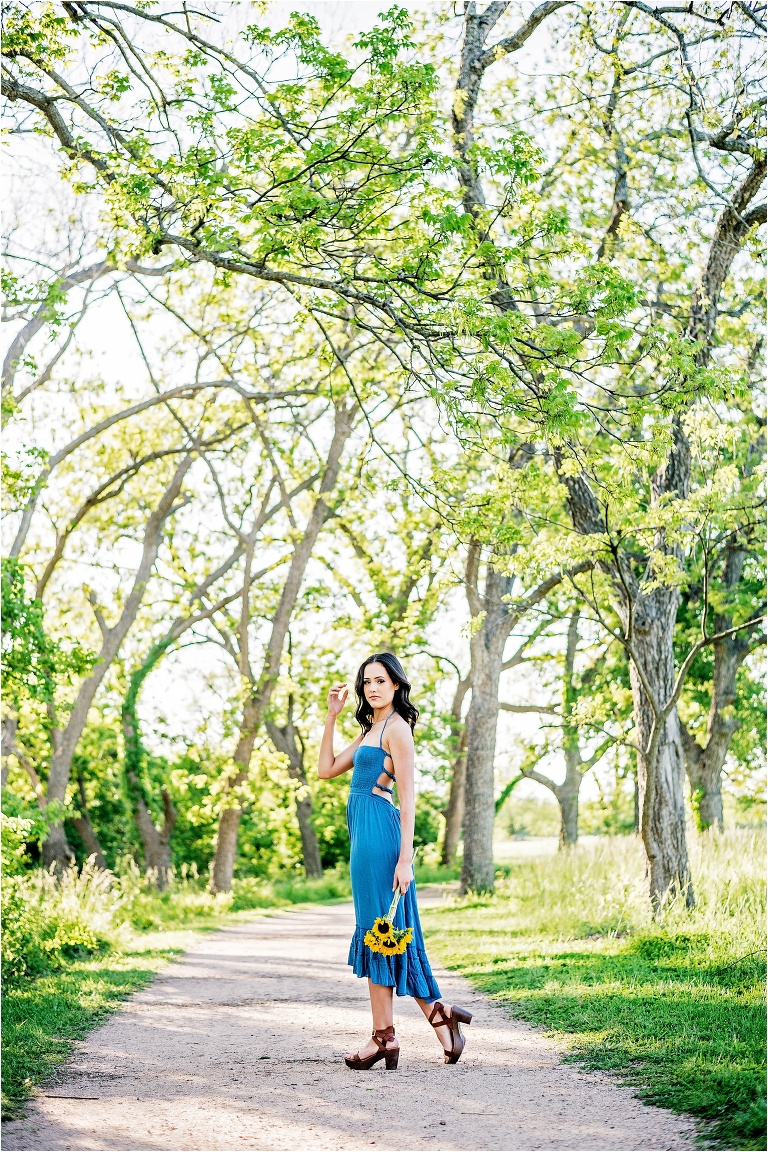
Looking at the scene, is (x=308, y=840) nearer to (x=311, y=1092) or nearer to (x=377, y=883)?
(x=377, y=883)

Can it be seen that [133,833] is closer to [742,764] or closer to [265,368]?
[265,368]

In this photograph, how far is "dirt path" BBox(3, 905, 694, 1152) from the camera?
426 centimetres

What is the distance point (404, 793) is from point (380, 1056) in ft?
4.41

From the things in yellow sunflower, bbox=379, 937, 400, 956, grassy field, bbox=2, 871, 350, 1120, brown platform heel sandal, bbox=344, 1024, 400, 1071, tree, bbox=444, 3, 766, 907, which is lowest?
grassy field, bbox=2, 871, 350, 1120

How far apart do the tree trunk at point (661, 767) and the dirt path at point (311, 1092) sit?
3318 millimetres

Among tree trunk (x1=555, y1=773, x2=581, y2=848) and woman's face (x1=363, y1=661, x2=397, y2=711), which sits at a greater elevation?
woman's face (x1=363, y1=661, x2=397, y2=711)

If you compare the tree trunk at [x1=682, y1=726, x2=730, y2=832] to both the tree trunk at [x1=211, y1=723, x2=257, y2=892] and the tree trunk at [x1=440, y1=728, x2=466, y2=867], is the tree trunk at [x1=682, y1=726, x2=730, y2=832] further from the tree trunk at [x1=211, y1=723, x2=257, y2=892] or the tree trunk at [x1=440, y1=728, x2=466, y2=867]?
the tree trunk at [x1=211, y1=723, x2=257, y2=892]

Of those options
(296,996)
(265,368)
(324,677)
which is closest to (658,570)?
(296,996)

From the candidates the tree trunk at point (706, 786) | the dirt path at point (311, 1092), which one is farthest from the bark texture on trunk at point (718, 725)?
the dirt path at point (311, 1092)

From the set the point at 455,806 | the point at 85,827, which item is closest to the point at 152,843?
the point at 85,827

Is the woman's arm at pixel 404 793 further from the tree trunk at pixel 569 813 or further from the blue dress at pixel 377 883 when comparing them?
the tree trunk at pixel 569 813

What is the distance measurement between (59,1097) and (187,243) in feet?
17.6

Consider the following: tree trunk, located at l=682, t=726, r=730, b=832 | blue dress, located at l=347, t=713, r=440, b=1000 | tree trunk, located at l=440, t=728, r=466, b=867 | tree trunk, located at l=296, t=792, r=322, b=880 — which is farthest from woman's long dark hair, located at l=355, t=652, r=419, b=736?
tree trunk, located at l=296, t=792, r=322, b=880

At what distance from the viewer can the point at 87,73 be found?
912 centimetres
